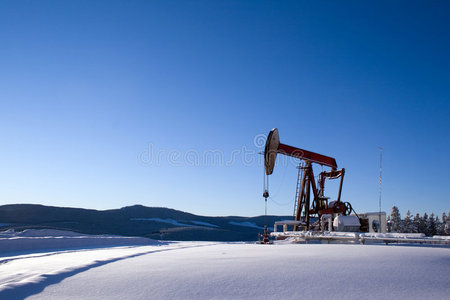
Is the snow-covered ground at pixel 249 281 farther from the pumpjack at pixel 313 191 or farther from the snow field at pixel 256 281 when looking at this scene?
the pumpjack at pixel 313 191

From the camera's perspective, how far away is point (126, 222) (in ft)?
190

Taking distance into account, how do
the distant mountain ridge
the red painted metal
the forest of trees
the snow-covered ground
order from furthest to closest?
the distant mountain ridge
the forest of trees
the red painted metal
the snow-covered ground

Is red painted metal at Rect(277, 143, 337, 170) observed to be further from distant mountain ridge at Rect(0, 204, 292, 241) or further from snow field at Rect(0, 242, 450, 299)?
snow field at Rect(0, 242, 450, 299)

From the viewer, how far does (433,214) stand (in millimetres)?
41125

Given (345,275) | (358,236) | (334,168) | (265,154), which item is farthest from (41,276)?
(334,168)

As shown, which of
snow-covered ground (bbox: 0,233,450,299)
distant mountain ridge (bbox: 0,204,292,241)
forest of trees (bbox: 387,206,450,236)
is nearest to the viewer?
snow-covered ground (bbox: 0,233,450,299)

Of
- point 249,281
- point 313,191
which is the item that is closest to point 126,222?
point 313,191

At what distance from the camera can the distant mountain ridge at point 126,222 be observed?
45875 millimetres

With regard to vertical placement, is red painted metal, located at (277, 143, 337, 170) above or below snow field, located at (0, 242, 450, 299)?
above

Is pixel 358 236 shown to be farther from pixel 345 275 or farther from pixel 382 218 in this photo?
pixel 382 218

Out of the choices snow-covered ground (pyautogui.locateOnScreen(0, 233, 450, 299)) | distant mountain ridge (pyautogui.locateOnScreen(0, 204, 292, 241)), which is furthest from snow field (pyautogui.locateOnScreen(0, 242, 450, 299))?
distant mountain ridge (pyautogui.locateOnScreen(0, 204, 292, 241))

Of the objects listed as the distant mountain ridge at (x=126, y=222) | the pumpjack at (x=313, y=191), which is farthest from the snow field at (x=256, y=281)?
the distant mountain ridge at (x=126, y=222)

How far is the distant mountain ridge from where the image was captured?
4588 centimetres

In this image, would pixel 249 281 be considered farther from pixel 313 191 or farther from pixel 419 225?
pixel 419 225
